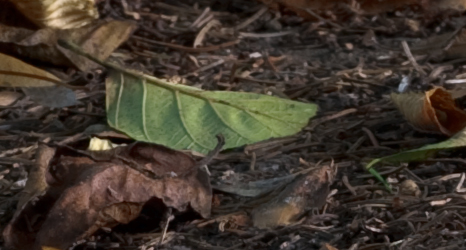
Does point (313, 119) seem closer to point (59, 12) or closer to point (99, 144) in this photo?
point (99, 144)

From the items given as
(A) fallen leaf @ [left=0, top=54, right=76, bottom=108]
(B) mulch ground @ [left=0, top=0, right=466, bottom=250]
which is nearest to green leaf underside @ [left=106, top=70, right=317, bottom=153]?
(B) mulch ground @ [left=0, top=0, right=466, bottom=250]

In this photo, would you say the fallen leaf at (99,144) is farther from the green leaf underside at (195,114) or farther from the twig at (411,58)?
the twig at (411,58)

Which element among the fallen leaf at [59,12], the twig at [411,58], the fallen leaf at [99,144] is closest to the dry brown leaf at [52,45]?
the fallen leaf at [59,12]

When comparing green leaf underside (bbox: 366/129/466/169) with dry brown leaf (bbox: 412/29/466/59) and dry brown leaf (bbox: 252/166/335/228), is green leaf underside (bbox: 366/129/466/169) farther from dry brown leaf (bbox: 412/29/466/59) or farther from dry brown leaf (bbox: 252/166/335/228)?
dry brown leaf (bbox: 412/29/466/59)

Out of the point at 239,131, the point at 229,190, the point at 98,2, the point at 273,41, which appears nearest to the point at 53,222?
the point at 229,190

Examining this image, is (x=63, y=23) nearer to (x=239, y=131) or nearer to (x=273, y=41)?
(x=273, y=41)
